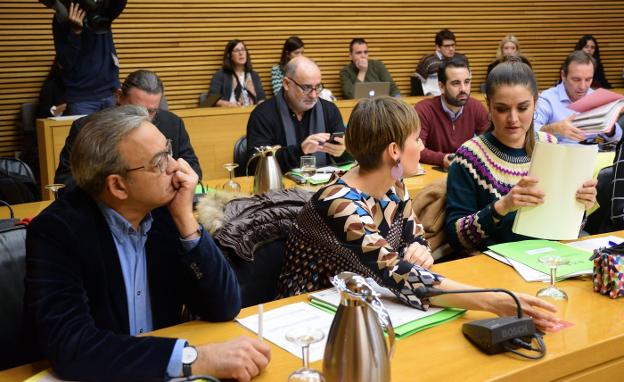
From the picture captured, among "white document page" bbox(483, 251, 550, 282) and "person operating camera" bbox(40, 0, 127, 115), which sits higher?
"person operating camera" bbox(40, 0, 127, 115)

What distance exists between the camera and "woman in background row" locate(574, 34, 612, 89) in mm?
9446

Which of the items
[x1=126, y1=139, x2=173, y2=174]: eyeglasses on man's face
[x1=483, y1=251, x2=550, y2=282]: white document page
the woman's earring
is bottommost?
[x1=483, y1=251, x2=550, y2=282]: white document page

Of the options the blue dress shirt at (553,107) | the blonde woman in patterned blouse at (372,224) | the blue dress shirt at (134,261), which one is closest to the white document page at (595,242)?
the blonde woman in patterned blouse at (372,224)

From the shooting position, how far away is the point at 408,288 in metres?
1.89

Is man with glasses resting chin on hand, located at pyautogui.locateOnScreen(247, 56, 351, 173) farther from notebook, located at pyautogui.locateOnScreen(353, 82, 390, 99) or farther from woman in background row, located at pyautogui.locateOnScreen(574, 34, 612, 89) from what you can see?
woman in background row, located at pyautogui.locateOnScreen(574, 34, 612, 89)

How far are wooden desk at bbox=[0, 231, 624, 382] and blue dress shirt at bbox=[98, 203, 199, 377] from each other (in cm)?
10

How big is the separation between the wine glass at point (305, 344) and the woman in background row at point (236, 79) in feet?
20.8

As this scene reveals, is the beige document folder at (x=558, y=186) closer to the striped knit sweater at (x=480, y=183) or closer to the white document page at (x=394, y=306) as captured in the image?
the striped knit sweater at (x=480, y=183)

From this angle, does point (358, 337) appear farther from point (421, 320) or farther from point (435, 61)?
point (435, 61)

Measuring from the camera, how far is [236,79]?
7.69 metres

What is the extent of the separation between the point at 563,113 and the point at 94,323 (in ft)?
13.1

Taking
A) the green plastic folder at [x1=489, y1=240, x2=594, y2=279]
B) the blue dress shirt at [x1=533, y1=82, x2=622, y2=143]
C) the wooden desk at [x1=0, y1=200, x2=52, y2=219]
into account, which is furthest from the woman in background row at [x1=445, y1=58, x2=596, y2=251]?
the blue dress shirt at [x1=533, y1=82, x2=622, y2=143]

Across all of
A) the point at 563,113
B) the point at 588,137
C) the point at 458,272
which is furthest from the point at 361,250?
the point at 563,113

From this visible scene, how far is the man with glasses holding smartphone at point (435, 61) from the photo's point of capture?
855 centimetres
